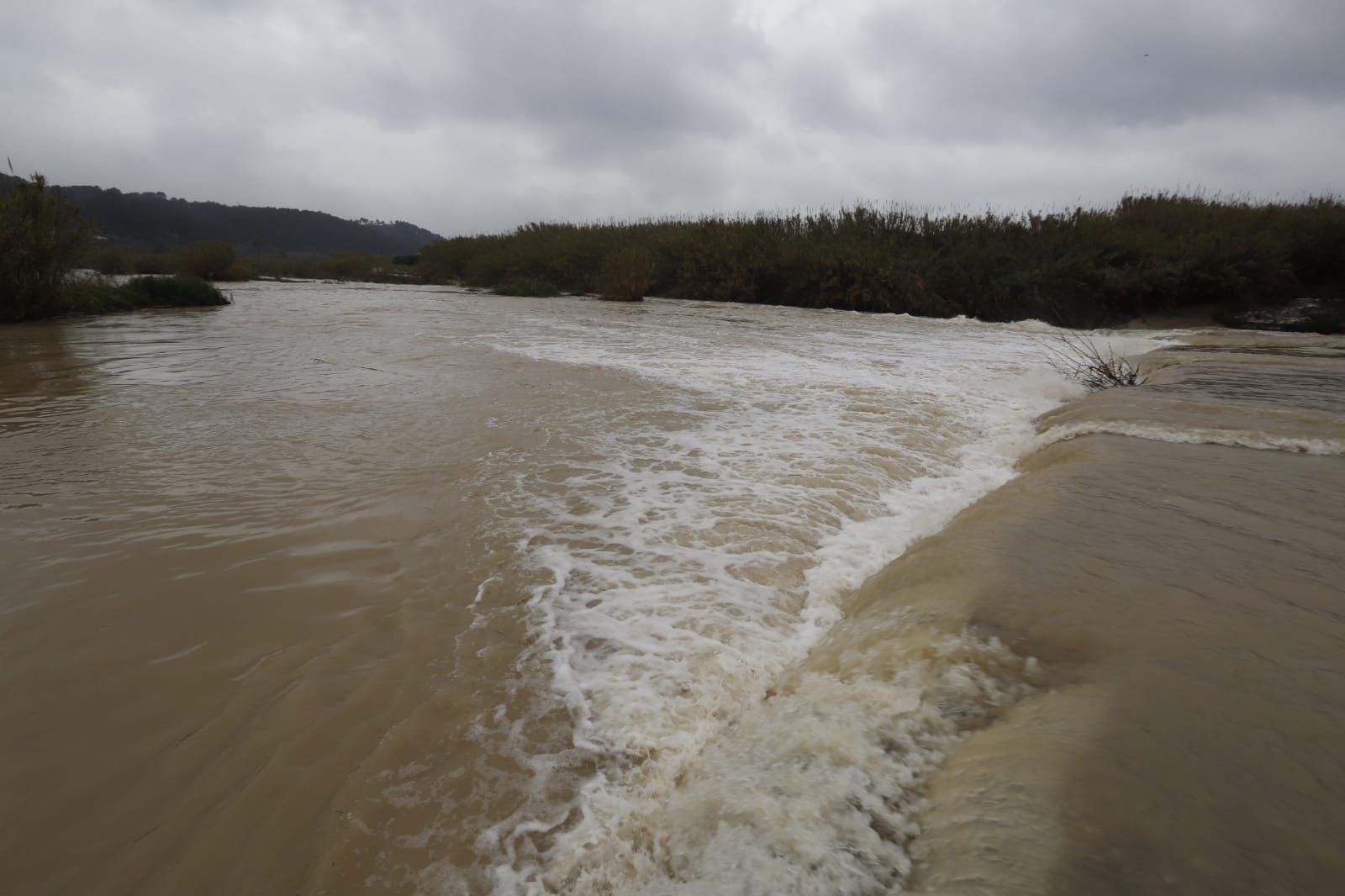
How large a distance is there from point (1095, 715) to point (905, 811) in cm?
49

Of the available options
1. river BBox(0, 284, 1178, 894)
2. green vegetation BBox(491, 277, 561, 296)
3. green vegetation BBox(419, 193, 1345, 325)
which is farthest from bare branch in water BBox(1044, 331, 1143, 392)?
green vegetation BBox(491, 277, 561, 296)

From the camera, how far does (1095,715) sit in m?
1.39

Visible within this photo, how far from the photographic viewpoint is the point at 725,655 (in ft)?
6.35

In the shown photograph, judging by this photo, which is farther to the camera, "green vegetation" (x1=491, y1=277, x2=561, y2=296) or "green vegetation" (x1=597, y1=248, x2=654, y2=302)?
"green vegetation" (x1=491, y1=277, x2=561, y2=296)

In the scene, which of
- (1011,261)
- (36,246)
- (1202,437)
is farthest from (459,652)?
(1011,261)

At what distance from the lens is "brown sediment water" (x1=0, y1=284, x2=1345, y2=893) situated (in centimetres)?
120

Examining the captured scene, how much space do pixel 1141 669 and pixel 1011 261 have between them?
60.7 ft

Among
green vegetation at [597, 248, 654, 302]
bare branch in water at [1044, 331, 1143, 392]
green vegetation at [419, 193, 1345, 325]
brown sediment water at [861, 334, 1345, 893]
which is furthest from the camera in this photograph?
green vegetation at [597, 248, 654, 302]

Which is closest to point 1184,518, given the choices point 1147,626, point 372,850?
point 1147,626

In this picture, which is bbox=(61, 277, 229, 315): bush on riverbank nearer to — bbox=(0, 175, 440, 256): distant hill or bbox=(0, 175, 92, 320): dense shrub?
bbox=(0, 175, 92, 320): dense shrub

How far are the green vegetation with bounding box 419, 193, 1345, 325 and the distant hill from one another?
2733 cm

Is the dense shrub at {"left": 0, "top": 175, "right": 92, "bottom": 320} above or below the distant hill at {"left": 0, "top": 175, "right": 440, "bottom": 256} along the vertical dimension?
below

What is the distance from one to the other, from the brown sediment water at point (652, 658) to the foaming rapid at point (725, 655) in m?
0.01

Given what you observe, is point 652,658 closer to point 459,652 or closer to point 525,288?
point 459,652
